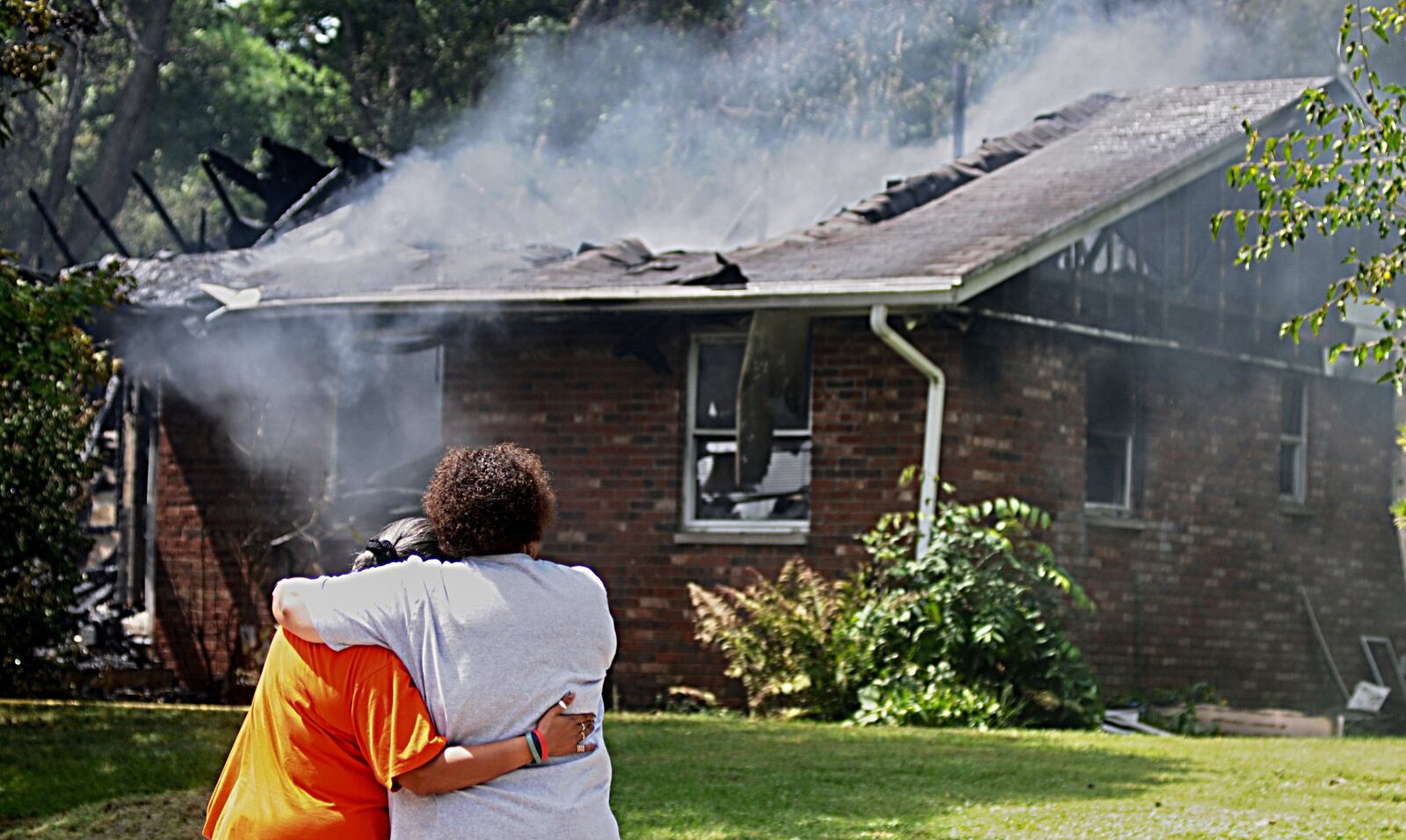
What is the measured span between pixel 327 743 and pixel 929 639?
8.69 m

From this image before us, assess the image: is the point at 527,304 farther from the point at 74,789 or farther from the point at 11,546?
the point at 74,789

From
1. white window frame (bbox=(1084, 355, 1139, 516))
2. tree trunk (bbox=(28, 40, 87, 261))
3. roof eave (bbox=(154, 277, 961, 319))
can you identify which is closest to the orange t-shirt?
roof eave (bbox=(154, 277, 961, 319))

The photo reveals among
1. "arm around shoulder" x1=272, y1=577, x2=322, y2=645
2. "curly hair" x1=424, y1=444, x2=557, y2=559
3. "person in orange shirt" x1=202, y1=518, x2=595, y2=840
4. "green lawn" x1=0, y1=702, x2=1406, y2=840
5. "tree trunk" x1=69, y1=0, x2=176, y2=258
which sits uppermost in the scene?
"tree trunk" x1=69, y1=0, x2=176, y2=258

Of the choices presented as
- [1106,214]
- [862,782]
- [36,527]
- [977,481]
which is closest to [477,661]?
[862,782]

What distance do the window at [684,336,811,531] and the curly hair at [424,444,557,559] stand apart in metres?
9.53

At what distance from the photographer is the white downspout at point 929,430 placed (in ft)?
41.7

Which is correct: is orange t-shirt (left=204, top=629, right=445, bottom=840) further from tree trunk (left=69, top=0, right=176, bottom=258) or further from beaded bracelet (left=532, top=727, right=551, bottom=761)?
tree trunk (left=69, top=0, right=176, bottom=258)

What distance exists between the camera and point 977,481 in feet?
43.4

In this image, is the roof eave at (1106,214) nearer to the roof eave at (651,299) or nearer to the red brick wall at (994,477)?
the roof eave at (651,299)

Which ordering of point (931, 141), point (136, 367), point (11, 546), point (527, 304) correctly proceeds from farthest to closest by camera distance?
point (931, 141), point (136, 367), point (527, 304), point (11, 546)

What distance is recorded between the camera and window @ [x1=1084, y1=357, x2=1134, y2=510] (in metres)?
14.5

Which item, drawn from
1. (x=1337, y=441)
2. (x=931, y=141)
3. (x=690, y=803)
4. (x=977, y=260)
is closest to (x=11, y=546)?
(x=690, y=803)

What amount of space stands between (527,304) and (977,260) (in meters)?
3.35

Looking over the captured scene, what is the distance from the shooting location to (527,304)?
1341cm
